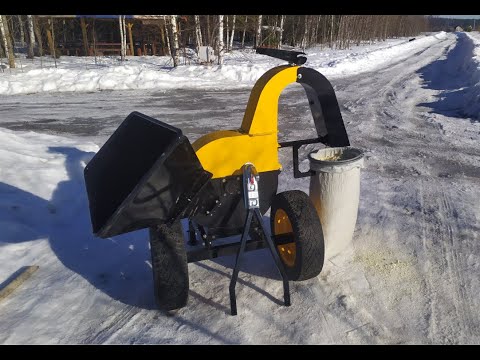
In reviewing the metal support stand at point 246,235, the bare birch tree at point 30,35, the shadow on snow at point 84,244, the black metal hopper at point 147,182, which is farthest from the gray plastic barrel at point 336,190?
the bare birch tree at point 30,35

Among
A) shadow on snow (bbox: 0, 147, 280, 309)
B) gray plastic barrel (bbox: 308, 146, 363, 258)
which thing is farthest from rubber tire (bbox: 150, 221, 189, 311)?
gray plastic barrel (bbox: 308, 146, 363, 258)

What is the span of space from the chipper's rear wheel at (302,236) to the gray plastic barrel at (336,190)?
32cm

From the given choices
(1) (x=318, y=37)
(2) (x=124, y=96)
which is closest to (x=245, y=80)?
(2) (x=124, y=96)

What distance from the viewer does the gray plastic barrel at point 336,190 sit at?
10.9ft

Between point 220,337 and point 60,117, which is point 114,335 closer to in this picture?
point 220,337

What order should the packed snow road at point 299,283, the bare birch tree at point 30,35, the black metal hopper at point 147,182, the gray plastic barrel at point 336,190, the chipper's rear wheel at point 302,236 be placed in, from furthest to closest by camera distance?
the bare birch tree at point 30,35, the gray plastic barrel at point 336,190, the chipper's rear wheel at point 302,236, the packed snow road at point 299,283, the black metal hopper at point 147,182

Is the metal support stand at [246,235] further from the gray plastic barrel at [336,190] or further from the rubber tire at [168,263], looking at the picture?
the gray plastic barrel at [336,190]

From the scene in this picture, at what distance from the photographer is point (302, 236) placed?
2.99 meters

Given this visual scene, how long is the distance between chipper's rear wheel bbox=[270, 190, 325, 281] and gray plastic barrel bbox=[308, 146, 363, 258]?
0.32 m

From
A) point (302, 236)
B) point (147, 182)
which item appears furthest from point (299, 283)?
point (147, 182)

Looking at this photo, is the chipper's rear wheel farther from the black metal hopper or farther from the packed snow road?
the black metal hopper
